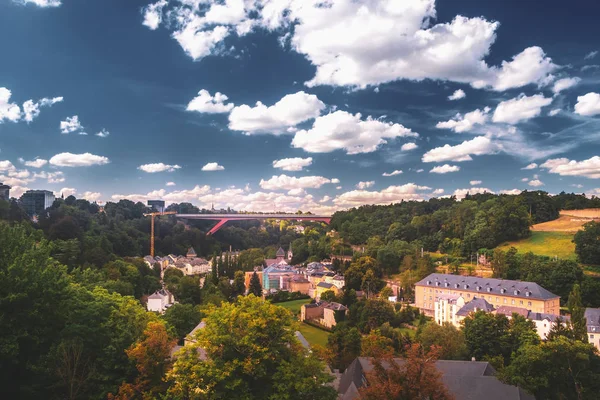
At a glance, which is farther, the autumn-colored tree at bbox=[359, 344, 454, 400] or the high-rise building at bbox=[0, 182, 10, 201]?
the high-rise building at bbox=[0, 182, 10, 201]

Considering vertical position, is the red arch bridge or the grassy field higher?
the red arch bridge

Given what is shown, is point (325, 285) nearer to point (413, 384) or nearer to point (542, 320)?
point (542, 320)

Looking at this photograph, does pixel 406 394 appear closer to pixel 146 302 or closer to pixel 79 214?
pixel 146 302

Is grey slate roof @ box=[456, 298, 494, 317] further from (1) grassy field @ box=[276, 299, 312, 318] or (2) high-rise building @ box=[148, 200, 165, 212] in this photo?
(2) high-rise building @ box=[148, 200, 165, 212]

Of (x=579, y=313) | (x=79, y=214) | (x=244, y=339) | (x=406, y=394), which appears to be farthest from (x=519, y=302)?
(x=79, y=214)

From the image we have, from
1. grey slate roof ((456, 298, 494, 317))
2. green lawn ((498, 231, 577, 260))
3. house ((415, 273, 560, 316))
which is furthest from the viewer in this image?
green lawn ((498, 231, 577, 260))

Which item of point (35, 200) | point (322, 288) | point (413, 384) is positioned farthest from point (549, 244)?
point (35, 200)

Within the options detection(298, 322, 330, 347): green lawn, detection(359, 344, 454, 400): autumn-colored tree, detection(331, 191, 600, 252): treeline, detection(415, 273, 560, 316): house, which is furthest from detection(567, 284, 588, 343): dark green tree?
detection(331, 191, 600, 252): treeline

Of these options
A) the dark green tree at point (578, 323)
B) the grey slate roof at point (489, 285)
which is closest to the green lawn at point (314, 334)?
the grey slate roof at point (489, 285)
